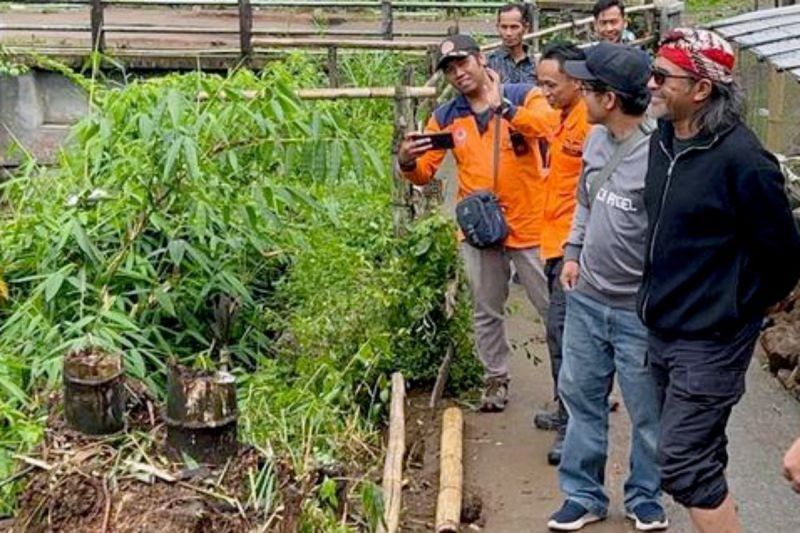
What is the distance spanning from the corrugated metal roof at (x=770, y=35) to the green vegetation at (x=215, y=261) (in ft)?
6.53

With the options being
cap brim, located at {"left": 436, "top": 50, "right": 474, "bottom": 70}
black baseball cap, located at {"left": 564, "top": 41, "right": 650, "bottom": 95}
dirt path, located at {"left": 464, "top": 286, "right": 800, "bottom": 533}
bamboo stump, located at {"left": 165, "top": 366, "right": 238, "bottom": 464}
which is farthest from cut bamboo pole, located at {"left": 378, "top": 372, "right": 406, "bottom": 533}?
black baseball cap, located at {"left": 564, "top": 41, "right": 650, "bottom": 95}

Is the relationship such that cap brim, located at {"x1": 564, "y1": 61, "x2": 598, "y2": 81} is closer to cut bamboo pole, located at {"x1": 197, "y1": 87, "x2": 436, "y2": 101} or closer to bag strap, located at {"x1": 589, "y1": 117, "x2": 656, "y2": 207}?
bag strap, located at {"x1": 589, "y1": 117, "x2": 656, "y2": 207}

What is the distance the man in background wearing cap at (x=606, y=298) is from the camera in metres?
5.34

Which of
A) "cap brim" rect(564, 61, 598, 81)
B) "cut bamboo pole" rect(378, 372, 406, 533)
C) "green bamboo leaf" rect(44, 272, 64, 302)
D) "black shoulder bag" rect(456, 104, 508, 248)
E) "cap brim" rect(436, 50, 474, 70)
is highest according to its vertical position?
"cap brim" rect(436, 50, 474, 70)

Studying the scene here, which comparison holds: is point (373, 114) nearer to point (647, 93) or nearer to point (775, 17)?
point (775, 17)

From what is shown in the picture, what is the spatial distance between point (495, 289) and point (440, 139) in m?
0.79

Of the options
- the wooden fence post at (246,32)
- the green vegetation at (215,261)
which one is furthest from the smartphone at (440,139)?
the wooden fence post at (246,32)

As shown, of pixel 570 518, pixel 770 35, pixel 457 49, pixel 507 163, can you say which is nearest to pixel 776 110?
pixel 770 35

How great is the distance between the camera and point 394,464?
234 inches

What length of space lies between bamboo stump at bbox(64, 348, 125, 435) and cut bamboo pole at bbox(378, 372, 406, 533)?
3.47 ft

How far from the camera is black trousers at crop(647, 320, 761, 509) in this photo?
4684 millimetres

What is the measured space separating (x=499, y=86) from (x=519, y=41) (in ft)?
8.66

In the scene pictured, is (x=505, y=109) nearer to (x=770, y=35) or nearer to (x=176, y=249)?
(x=176, y=249)

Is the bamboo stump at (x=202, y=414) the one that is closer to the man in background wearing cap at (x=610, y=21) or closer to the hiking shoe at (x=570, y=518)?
the hiking shoe at (x=570, y=518)
